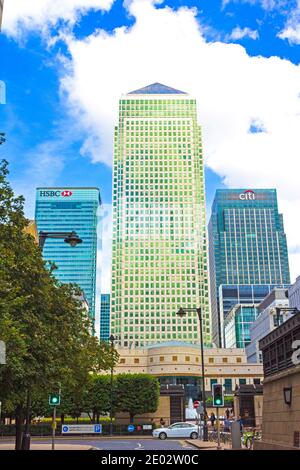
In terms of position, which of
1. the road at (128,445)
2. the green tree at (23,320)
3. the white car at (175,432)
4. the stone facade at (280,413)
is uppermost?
the green tree at (23,320)

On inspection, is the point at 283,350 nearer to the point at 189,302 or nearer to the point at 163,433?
the point at 163,433

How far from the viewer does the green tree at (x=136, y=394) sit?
66375 millimetres

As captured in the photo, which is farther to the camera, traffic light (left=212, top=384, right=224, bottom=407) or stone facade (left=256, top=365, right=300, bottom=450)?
traffic light (left=212, top=384, right=224, bottom=407)

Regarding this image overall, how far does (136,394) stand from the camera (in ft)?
219

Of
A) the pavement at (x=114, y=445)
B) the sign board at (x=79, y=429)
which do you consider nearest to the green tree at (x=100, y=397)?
the sign board at (x=79, y=429)

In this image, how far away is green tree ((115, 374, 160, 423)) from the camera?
6638 cm

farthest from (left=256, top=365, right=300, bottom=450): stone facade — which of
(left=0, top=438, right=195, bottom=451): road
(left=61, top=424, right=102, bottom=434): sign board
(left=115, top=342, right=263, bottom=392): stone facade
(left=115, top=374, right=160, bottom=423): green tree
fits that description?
(left=115, top=342, right=263, bottom=392): stone facade

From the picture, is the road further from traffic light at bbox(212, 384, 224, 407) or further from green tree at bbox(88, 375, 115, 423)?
green tree at bbox(88, 375, 115, 423)

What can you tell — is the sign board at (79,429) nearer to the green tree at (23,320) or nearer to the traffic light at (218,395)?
the green tree at (23,320)

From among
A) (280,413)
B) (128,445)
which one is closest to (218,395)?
(280,413)

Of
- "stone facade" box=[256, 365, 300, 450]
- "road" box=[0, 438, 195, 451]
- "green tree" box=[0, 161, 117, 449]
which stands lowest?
"road" box=[0, 438, 195, 451]

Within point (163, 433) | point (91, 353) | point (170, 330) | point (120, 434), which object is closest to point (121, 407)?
point (120, 434)

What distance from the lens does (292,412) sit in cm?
1988

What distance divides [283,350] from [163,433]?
81.4ft
